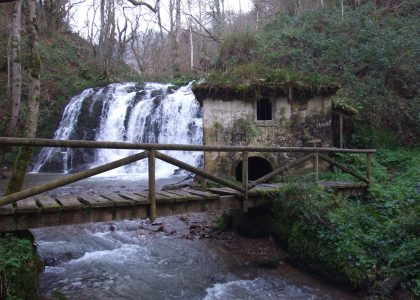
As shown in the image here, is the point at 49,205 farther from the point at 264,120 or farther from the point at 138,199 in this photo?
the point at 264,120

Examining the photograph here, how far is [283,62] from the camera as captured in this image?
16.1 m

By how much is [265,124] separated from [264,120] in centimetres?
19

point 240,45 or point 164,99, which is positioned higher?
point 240,45

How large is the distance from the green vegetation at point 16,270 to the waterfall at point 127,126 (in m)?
11.2

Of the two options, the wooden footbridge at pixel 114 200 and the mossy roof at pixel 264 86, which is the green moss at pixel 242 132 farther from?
the wooden footbridge at pixel 114 200

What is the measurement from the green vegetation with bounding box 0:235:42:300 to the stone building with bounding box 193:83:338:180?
636 centimetres

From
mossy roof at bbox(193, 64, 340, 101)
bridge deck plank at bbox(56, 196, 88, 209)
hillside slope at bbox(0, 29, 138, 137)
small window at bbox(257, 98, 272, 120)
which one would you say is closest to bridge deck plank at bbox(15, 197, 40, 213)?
bridge deck plank at bbox(56, 196, 88, 209)

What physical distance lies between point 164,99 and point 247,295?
47.7ft

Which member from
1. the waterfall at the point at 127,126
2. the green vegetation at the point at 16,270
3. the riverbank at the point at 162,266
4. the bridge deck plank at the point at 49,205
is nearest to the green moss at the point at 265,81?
the riverbank at the point at 162,266

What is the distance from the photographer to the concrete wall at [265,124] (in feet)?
33.2

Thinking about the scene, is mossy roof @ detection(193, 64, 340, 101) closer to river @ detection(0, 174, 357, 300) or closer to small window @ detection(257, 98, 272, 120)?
small window @ detection(257, 98, 272, 120)

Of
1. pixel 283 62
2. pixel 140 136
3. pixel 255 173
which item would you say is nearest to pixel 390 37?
pixel 283 62

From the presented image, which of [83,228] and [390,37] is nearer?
[83,228]

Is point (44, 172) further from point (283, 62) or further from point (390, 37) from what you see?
point (390, 37)
